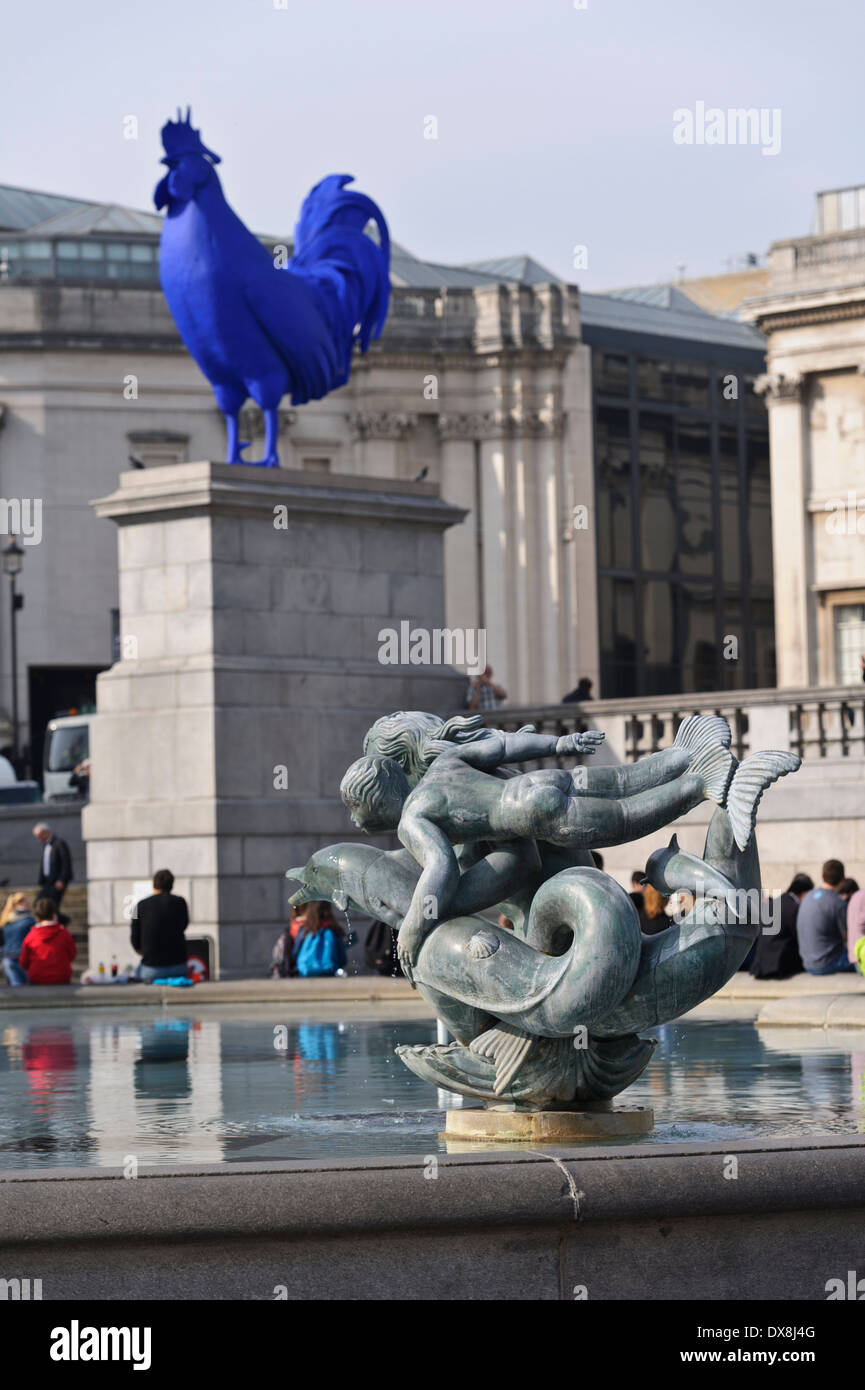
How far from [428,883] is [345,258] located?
787 inches

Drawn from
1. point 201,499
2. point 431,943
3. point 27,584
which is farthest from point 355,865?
point 27,584

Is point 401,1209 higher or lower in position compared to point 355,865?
lower

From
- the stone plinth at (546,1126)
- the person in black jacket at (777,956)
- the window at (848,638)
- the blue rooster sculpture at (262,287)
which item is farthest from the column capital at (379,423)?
the stone plinth at (546,1126)

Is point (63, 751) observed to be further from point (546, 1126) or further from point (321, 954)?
point (546, 1126)

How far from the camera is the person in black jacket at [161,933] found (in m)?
20.2

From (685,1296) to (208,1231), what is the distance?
139 cm

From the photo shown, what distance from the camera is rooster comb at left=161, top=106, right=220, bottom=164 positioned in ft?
82.6

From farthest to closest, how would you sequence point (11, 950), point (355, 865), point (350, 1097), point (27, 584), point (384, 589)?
point (27, 584), point (384, 589), point (11, 950), point (350, 1097), point (355, 865)

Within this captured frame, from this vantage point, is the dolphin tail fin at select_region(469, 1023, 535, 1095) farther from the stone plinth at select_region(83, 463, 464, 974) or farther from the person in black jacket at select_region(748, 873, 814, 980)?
the stone plinth at select_region(83, 463, 464, 974)

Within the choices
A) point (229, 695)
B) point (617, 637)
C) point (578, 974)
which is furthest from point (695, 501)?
point (578, 974)

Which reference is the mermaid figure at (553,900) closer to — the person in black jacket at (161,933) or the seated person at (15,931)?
the person in black jacket at (161,933)

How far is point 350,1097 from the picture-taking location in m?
10.5

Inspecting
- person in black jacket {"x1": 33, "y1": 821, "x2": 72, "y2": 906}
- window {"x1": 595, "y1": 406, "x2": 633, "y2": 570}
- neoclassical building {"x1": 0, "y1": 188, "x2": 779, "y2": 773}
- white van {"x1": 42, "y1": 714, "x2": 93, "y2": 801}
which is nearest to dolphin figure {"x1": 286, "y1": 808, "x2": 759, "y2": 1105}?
person in black jacket {"x1": 33, "y1": 821, "x2": 72, "y2": 906}
